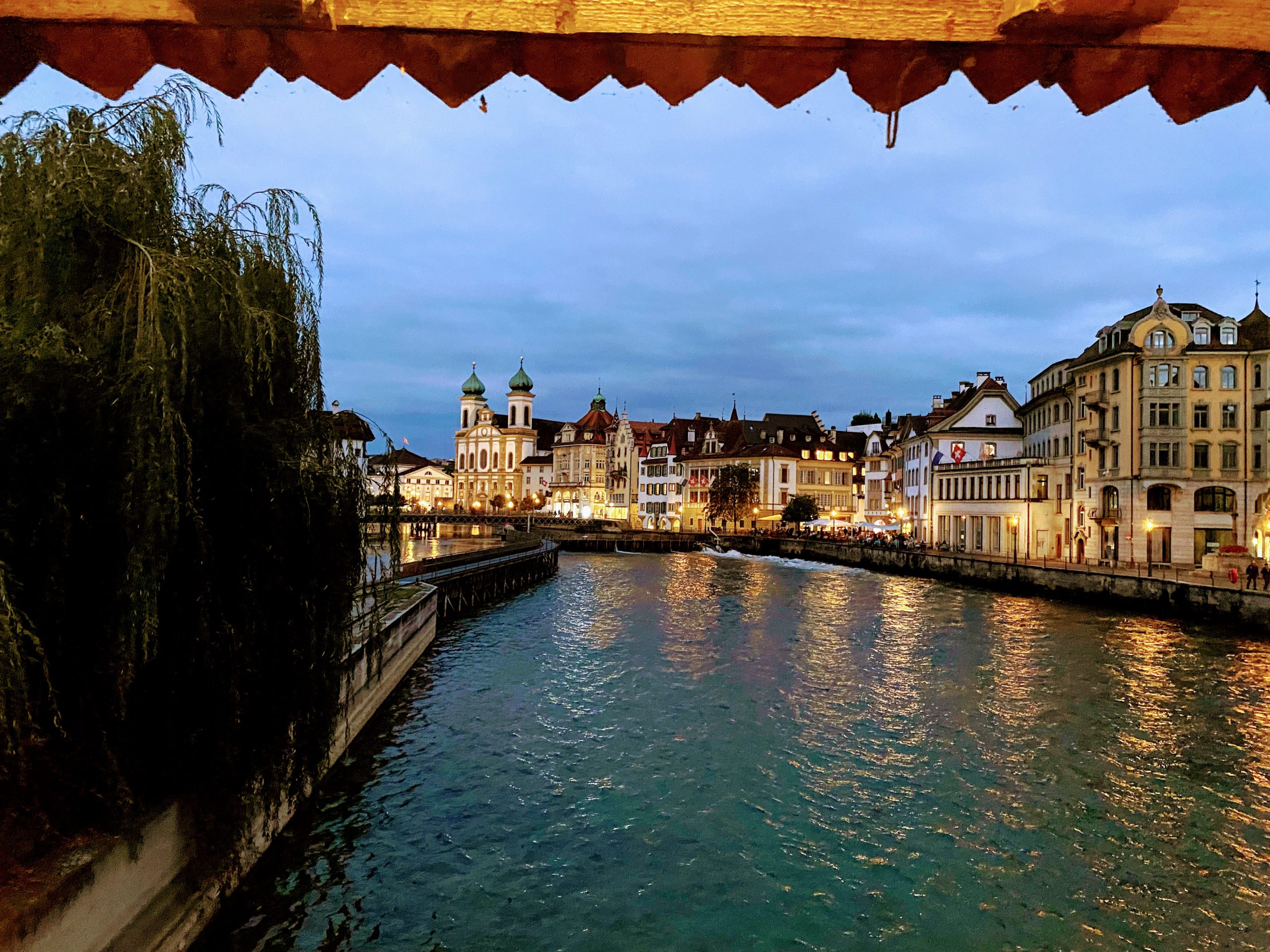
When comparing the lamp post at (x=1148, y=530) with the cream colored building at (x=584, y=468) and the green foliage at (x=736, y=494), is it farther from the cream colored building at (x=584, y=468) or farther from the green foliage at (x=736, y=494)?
the cream colored building at (x=584, y=468)

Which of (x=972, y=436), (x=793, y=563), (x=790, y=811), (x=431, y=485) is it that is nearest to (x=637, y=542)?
(x=793, y=563)

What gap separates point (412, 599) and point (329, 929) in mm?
17044

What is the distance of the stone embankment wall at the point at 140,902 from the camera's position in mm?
6441

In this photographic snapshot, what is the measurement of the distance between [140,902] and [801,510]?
3183 inches

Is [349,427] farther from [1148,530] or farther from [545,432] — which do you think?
[545,432]

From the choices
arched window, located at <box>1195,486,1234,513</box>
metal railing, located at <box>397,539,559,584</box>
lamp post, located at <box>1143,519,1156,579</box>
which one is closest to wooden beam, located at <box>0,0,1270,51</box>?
metal railing, located at <box>397,539,559,584</box>

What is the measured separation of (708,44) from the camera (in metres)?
2.86

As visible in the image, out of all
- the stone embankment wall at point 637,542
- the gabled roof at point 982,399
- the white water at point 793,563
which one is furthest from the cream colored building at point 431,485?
the gabled roof at point 982,399

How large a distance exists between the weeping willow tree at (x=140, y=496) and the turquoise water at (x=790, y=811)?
333 cm

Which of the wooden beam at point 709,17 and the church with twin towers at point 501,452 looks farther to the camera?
the church with twin towers at point 501,452

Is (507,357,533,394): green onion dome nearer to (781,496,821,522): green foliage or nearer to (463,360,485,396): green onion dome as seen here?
(463,360,485,396): green onion dome

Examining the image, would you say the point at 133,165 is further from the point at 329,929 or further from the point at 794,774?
the point at 794,774

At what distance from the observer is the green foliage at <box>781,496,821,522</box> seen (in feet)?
281

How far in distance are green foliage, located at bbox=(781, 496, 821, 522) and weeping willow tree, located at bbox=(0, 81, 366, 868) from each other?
7912 centimetres
